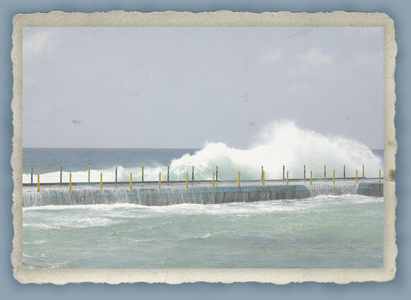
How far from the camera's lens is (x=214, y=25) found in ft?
21.1

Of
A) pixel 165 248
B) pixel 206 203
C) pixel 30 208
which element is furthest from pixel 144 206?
pixel 165 248

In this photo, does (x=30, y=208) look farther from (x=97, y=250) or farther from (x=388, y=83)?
(x=388, y=83)

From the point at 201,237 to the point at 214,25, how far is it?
5646 mm

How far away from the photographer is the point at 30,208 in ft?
46.5

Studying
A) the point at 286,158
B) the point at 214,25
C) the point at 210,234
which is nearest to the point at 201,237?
the point at 210,234

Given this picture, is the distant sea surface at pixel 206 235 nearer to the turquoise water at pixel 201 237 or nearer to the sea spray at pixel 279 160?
the turquoise water at pixel 201 237

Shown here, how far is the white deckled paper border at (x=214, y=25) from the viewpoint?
6.18 metres

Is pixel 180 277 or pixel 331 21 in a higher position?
pixel 331 21

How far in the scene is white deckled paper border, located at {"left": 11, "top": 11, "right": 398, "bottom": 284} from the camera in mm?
6176

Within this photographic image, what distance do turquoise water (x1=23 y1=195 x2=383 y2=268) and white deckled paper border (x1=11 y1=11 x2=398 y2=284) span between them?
89 centimetres

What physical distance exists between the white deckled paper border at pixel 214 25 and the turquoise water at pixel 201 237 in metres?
0.89

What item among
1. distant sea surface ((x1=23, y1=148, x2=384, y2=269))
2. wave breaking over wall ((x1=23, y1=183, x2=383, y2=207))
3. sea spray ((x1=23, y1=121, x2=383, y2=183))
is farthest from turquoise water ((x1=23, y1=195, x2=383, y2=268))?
sea spray ((x1=23, y1=121, x2=383, y2=183))

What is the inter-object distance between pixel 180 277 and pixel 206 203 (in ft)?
35.3

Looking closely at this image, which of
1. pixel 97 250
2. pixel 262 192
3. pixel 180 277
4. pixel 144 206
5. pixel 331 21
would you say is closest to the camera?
pixel 180 277
